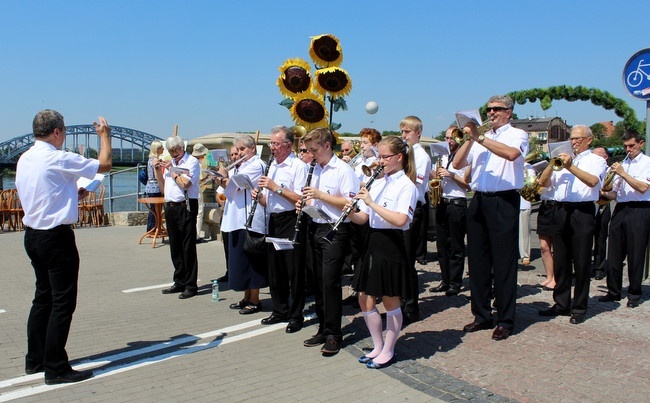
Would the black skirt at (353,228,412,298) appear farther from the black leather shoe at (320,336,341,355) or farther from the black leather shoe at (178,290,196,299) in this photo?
the black leather shoe at (178,290,196,299)

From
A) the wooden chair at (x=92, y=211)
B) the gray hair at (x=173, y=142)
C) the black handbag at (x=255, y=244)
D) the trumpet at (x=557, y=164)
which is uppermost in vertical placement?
the gray hair at (x=173, y=142)

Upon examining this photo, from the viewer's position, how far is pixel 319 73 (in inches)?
332

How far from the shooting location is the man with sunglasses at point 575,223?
607cm

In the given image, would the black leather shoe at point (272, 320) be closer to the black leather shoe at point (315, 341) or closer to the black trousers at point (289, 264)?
the black trousers at point (289, 264)

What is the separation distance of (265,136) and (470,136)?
8909mm

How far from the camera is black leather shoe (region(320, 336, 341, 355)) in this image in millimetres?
5102

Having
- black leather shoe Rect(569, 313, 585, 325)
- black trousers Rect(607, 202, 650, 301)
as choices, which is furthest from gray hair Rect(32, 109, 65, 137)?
black trousers Rect(607, 202, 650, 301)

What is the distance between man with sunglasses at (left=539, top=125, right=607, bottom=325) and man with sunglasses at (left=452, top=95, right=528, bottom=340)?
2.68ft

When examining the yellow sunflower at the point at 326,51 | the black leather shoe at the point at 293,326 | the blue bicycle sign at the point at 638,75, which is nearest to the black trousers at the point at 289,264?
the black leather shoe at the point at 293,326

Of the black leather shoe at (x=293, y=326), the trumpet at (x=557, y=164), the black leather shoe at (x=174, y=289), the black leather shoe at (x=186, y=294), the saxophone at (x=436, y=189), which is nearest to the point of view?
the trumpet at (x=557, y=164)

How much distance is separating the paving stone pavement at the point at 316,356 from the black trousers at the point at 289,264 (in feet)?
1.10

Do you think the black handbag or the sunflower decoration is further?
the sunflower decoration

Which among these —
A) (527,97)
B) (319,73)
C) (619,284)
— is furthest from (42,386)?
(527,97)

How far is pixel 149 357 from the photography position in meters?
5.09
